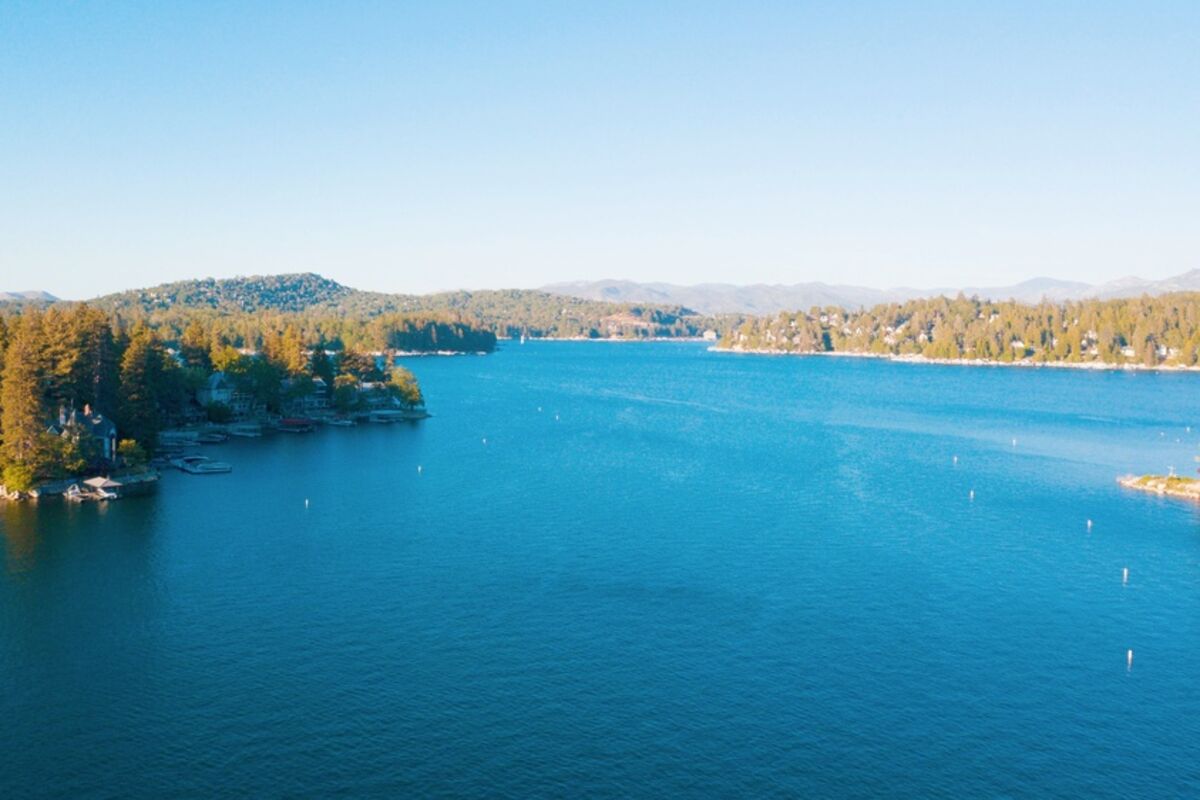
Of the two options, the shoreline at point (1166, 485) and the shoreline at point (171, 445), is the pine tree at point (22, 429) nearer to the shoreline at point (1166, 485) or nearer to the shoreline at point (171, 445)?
the shoreline at point (171, 445)

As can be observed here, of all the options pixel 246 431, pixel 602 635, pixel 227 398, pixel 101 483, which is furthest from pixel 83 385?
pixel 602 635

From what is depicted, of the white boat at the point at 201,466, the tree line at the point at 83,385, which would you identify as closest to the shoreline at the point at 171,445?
the white boat at the point at 201,466

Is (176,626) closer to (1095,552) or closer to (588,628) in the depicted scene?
(588,628)

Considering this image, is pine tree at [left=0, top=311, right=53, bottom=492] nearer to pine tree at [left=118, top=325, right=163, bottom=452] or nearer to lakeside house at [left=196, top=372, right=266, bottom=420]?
pine tree at [left=118, top=325, right=163, bottom=452]

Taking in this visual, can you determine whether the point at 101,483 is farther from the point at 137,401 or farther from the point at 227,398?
the point at 227,398

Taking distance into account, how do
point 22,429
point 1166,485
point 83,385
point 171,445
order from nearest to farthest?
point 22,429
point 1166,485
point 83,385
point 171,445
